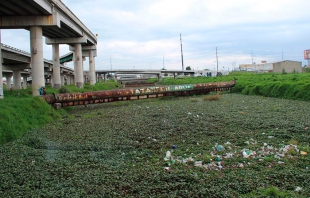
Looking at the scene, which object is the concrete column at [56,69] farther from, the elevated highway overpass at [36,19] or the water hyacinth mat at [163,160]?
the water hyacinth mat at [163,160]

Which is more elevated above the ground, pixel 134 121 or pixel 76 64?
pixel 76 64

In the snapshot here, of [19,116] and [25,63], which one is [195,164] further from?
[25,63]

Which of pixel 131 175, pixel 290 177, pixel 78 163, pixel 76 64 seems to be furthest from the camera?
pixel 76 64

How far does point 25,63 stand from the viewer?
173 ft

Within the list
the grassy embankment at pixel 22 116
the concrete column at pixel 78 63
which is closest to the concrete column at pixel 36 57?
the grassy embankment at pixel 22 116

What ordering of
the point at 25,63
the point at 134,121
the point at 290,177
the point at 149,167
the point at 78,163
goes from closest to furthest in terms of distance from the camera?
1. the point at 290,177
2. the point at 149,167
3. the point at 78,163
4. the point at 134,121
5. the point at 25,63

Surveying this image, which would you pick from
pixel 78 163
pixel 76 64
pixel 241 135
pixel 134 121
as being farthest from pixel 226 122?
pixel 76 64

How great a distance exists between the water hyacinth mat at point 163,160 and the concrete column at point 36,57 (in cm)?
1392

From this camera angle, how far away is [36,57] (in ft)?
84.9

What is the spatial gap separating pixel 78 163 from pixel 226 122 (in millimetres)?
7689

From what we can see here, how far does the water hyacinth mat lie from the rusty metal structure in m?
7.12

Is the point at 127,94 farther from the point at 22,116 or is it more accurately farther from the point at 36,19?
the point at 22,116

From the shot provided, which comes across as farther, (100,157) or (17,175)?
(100,157)

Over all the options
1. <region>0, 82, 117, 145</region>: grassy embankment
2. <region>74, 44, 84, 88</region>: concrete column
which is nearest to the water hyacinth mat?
<region>0, 82, 117, 145</region>: grassy embankment
